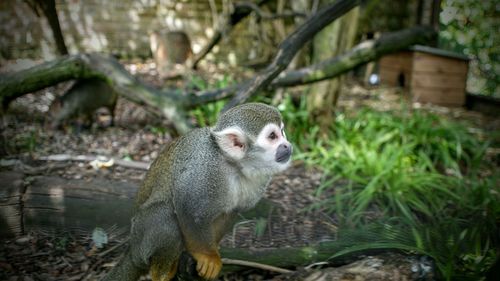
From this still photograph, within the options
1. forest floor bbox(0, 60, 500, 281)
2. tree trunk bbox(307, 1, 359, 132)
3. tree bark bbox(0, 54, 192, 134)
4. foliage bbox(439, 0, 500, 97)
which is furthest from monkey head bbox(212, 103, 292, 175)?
tree trunk bbox(307, 1, 359, 132)

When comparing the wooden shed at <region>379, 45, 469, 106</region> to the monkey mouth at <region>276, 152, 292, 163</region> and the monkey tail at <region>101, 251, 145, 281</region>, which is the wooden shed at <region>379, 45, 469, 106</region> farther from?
the monkey tail at <region>101, 251, 145, 281</region>

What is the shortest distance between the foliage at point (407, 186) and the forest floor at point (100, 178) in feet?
0.57

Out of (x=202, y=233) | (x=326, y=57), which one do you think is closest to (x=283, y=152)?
(x=202, y=233)

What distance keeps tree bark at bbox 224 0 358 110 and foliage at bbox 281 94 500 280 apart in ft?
3.36

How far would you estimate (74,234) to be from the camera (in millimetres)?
2842

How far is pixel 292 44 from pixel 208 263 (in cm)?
190

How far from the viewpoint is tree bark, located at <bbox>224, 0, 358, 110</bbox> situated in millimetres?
3301

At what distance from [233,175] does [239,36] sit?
5.99 meters

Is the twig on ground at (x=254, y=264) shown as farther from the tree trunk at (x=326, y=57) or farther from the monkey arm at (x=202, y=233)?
the tree trunk at (x=326, y=57)

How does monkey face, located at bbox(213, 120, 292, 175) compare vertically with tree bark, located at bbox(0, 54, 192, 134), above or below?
below

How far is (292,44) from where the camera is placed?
3414mm

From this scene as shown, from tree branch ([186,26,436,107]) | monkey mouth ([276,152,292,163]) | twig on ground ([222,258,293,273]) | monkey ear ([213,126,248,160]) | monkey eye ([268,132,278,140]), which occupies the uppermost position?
tree branch ([186,26,436,107])

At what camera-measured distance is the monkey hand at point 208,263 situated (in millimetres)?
2191

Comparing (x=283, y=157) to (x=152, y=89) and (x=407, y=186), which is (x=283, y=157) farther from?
(x=152, y=89)
